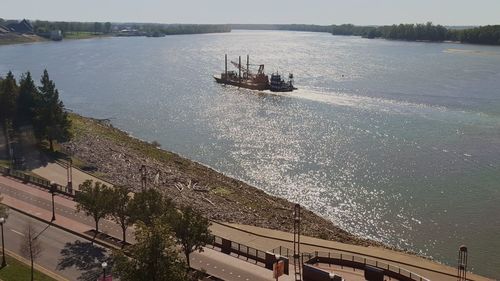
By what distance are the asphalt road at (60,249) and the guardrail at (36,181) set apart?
6.29m

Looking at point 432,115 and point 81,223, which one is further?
point 432,115

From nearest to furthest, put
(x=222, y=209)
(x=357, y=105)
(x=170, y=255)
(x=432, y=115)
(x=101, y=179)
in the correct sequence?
1. (x=170, y=255)
2. (x=222, y=209)
3. (x=101, y=179)
4. (x=432, y=115)
5. (x=357, y=105)

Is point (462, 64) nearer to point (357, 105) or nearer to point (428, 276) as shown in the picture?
point (357, 105)

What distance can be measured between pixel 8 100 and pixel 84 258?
36.3 m

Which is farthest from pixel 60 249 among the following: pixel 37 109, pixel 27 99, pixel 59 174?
pixel 27 99

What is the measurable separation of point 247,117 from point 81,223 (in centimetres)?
5419

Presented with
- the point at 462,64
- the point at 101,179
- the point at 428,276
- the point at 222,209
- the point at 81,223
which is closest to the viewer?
the point at 428,276

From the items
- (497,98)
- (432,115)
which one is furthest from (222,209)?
(497,98)

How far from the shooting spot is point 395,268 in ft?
97.2

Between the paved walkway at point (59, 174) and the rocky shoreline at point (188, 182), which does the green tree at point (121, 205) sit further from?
the paved walkway at point (59, 174)

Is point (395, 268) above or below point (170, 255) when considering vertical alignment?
below

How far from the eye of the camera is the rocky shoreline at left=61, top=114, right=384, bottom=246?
1681 inches

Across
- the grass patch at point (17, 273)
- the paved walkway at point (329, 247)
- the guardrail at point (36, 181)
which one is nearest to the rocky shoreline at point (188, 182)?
the paved walkway at point (329, 247)

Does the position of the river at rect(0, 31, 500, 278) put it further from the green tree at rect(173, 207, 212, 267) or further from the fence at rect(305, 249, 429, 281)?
the green tree at rect(173, 207, 212, 267)
